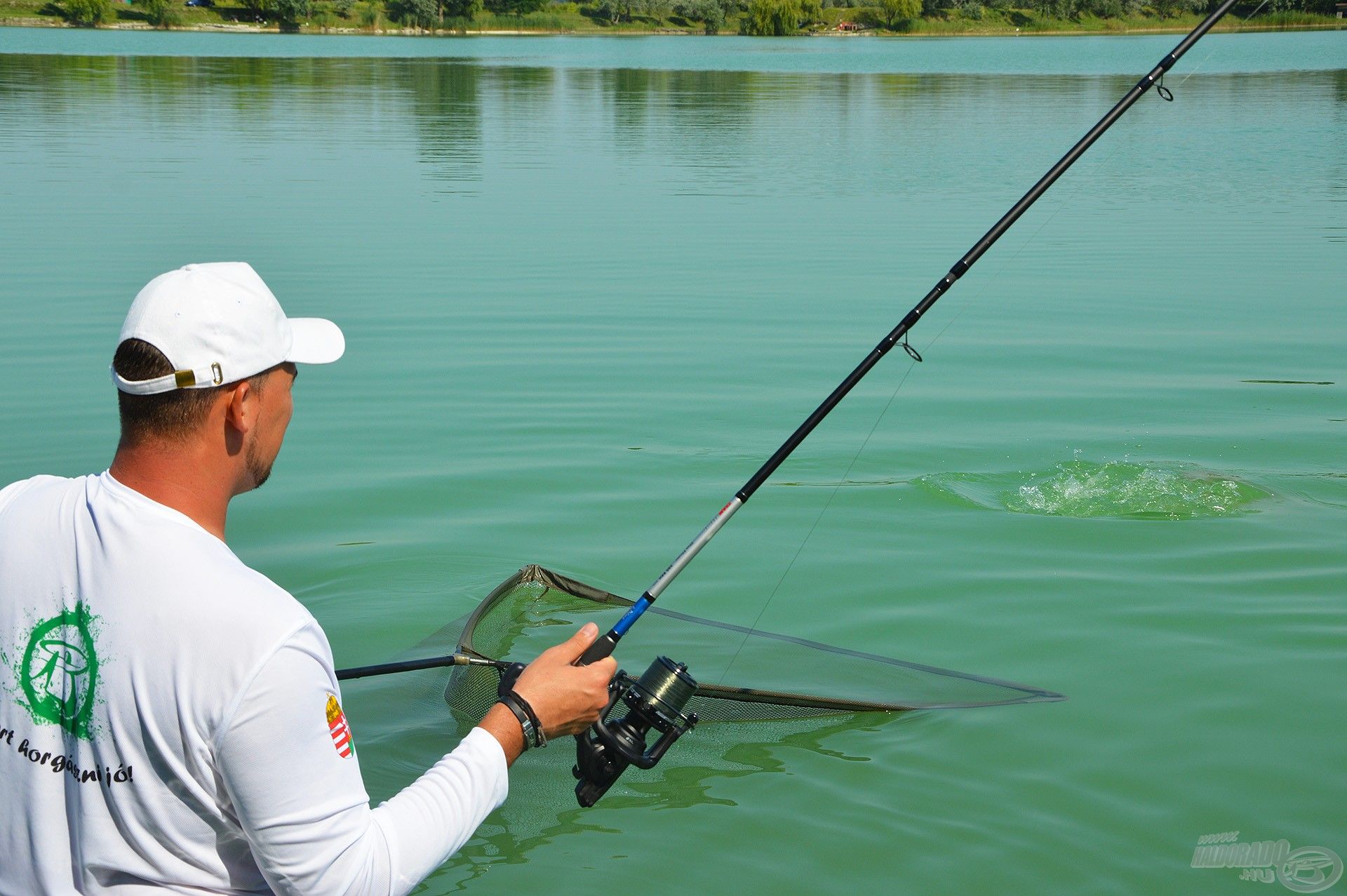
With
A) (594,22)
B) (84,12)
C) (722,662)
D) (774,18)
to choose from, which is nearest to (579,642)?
(722,662)

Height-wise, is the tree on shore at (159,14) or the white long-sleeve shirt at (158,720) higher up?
the tree on shore at (159,14)

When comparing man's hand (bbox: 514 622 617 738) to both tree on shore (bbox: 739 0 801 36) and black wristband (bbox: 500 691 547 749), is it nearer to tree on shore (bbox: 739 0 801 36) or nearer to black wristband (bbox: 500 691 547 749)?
Answer: black wristband (bbox: 500 691 547 749)

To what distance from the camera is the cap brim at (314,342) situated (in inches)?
86.4

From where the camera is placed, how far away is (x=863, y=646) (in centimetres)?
487

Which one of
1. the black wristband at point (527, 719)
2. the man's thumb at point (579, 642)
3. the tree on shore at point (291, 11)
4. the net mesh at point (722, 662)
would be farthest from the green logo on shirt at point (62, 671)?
the tree on shore at point (291, 11)

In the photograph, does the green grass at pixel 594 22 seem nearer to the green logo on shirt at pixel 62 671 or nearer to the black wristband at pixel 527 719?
the black wristband at pixel 527 719

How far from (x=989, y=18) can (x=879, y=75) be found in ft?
134

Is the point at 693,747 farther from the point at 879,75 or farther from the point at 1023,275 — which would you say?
the point at 879,75


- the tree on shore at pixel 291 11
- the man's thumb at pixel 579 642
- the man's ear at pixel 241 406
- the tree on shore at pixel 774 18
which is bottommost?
the man's thumb at pixel 579 642

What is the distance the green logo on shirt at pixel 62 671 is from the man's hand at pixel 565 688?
757mm

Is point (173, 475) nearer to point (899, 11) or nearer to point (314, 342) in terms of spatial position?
point (314, 342)

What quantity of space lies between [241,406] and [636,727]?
1.25 meters

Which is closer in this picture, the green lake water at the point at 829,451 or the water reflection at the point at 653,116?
the green lake water at the point at 829,451

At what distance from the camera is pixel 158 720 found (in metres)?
1.84
